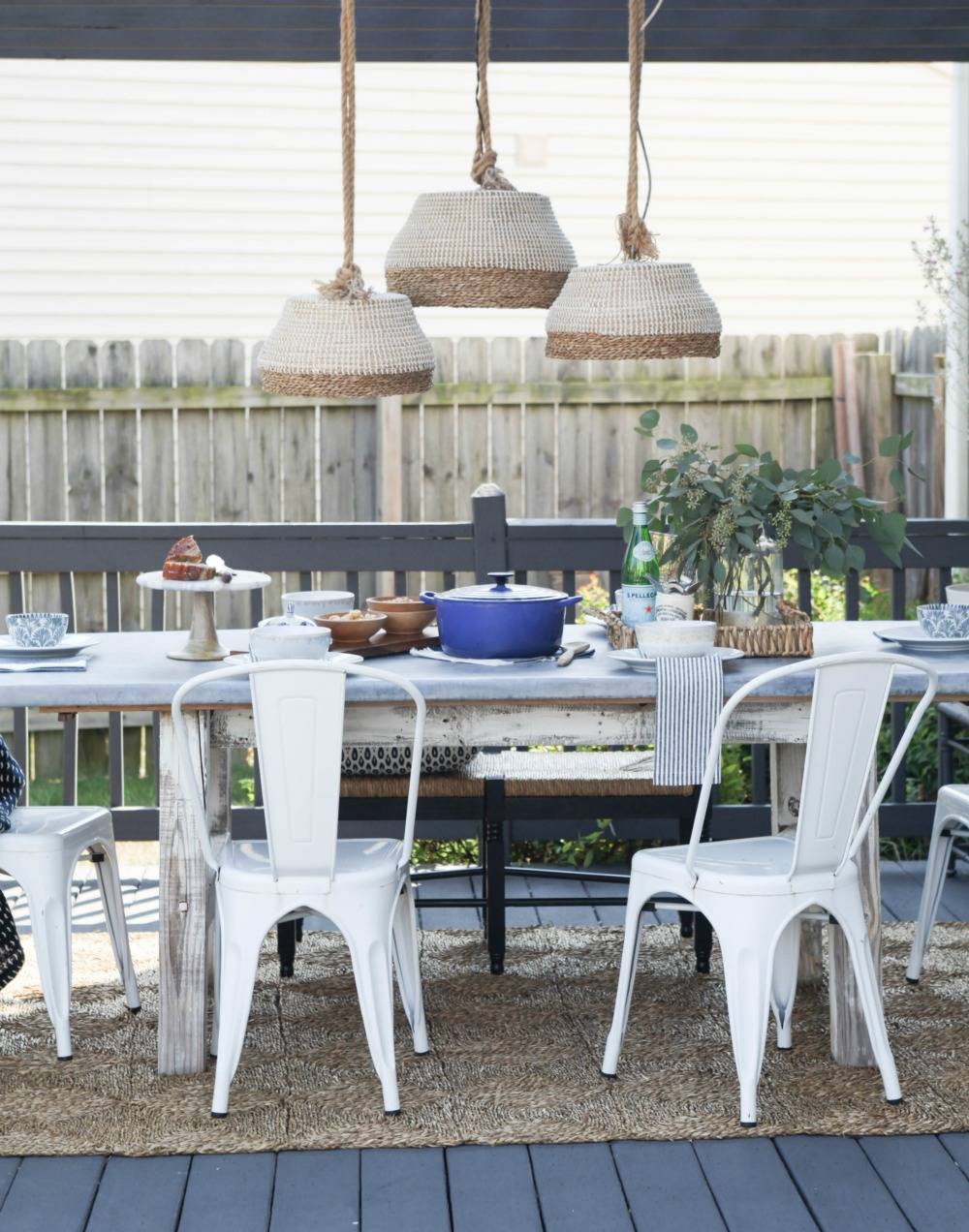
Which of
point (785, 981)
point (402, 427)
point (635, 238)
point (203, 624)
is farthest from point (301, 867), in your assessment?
point (402, 427)

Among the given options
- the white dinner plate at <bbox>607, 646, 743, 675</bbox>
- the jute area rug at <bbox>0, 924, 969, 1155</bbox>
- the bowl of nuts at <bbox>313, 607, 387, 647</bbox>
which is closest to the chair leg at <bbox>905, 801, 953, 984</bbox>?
the jute area rug at <bbox>0, 924, 969, 1155</bbox>

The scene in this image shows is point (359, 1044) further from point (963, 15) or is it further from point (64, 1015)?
point (963, 15)

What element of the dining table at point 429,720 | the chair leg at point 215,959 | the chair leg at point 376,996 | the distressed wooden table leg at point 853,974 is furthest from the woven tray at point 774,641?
the chair leg at point 215,959

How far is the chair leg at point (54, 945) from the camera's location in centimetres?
338

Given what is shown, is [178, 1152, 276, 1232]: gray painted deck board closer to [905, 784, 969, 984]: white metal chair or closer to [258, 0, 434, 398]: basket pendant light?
[258, 0, 434, 398]: basket pendant light

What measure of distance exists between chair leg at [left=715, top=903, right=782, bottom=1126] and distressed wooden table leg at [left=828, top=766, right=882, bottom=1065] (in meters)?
0.32

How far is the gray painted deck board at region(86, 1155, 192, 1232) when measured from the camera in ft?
9.23

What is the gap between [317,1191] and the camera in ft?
9.55

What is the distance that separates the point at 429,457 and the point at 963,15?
267cm

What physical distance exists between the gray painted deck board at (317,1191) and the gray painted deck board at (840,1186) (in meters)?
0.70

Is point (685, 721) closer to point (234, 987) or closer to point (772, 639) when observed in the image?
point (772, 639)

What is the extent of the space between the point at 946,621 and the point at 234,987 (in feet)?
5.49

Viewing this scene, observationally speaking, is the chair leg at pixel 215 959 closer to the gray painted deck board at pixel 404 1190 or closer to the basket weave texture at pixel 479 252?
the gray painted deck board at pixel 404 1190

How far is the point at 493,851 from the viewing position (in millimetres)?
3938
